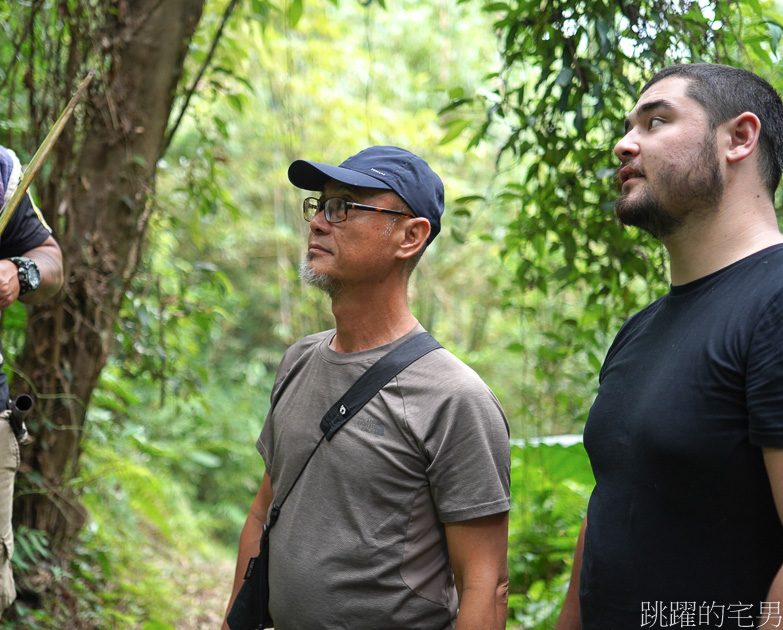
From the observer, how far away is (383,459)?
1.70 m

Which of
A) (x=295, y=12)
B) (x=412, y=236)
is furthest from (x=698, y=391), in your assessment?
(x=295, y=12)

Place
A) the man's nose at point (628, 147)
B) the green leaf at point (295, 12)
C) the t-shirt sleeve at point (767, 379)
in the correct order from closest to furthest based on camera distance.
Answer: the t-shirt sleeve at point (767, 379)
the man's nose at point (628, 147)
the green leaf at point (295, 12)

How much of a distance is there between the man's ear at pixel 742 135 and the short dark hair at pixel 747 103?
0.02m

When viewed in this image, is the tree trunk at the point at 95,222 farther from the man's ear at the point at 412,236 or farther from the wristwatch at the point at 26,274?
the man's ear at the point at 412,236

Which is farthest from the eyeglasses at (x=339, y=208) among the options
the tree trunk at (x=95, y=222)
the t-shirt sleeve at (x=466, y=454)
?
the tree trunk at (x=95, y=222)

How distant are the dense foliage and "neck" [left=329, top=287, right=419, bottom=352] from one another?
0.87 metres

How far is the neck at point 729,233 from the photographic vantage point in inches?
55.8

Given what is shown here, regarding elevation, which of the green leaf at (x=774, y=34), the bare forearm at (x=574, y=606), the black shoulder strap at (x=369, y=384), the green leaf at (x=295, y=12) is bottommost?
the bare forearm at (x=574, y=606)

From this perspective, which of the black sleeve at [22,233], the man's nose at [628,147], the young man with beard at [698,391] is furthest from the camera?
the black sleeve at [22,233]

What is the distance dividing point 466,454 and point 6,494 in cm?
140

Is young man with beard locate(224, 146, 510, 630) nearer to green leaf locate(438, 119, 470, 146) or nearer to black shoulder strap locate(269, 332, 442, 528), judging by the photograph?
black shoulder strap locate(269, 332, 442, 528)

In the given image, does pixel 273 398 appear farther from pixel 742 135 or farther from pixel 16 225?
pixel 742 135

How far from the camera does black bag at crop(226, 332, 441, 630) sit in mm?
1782

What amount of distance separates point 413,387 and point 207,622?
3.49 metres
